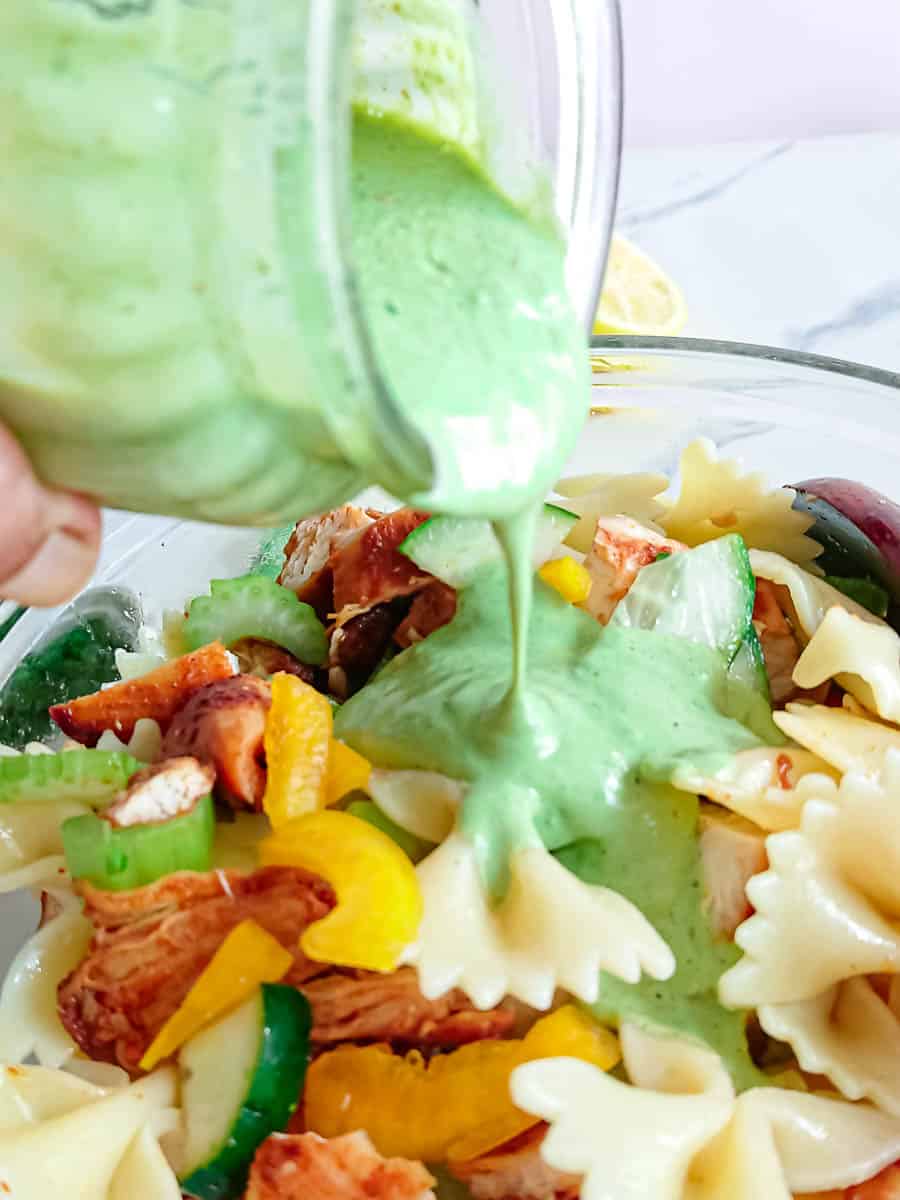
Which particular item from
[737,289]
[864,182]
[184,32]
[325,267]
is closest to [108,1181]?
[325,267]

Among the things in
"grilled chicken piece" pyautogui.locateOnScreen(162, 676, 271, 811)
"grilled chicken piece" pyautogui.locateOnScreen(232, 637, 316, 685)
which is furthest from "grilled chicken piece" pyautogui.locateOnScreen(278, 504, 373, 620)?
"grilled chicken piece" pyautogui.locateOnScreen(162, 676, 271, 811)

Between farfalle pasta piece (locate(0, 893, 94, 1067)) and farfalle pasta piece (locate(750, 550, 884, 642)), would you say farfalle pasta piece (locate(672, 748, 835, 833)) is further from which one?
farfalle pasta piece (locate(0, 893, 94, 1067))

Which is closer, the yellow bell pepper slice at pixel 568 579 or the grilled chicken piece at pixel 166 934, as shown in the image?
the grilled chicken piece at pixel 166 934

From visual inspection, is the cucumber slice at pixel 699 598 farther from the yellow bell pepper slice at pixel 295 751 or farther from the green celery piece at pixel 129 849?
the green celery piece at pixel 129 849

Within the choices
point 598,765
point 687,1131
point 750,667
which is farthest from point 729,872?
point 750,667

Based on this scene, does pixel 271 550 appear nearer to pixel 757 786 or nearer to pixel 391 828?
pixel 391 828

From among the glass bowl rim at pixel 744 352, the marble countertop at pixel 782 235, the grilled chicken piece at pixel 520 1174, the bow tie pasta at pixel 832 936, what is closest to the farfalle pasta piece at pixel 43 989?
the grilled chicken piece at pixel 520 1174
